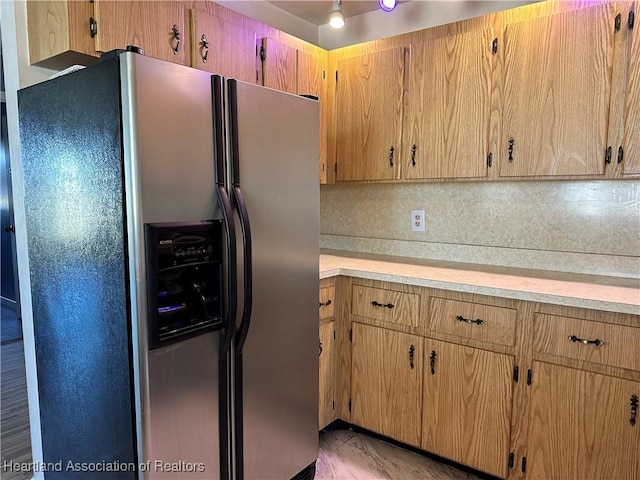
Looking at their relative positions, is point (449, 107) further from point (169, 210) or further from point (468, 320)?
point (169, 210)

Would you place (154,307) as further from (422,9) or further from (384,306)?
(422,9)

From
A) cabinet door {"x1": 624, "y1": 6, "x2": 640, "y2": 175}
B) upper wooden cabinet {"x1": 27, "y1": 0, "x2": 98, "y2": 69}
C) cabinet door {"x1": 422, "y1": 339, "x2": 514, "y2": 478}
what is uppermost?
upper wooden cabinet {"x1": 27, "y1": 0, "x2": 98, "y2": 69}

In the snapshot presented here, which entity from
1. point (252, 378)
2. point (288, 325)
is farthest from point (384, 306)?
point (252, 378)

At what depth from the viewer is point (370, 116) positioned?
240 centimetres

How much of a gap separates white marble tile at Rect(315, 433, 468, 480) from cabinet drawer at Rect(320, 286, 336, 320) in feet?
2.22

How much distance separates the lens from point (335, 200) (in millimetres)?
2908

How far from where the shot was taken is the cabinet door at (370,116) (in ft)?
7.55

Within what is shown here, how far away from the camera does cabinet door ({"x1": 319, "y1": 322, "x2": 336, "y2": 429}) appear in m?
2.14

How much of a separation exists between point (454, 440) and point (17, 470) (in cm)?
199

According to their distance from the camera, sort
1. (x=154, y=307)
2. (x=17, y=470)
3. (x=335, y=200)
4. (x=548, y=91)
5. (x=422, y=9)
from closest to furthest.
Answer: (x=154, y=307), (x=548, y=91), (x=17, y=470), (x=422, y=9), (x=335, y=200)

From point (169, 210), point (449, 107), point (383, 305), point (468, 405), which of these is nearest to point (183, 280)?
point (169, 210)

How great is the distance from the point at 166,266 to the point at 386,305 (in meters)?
1.15

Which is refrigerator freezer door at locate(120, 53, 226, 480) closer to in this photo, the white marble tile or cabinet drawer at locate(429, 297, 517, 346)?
the white marble tile

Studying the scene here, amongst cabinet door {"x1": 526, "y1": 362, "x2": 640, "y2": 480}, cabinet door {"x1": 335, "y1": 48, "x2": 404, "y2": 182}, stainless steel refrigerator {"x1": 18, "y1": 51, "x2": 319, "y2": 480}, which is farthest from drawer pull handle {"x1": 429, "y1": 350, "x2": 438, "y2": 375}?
cabinet door {"x1": 335, "y1": 48, "x2": 404, "y2": 182}
